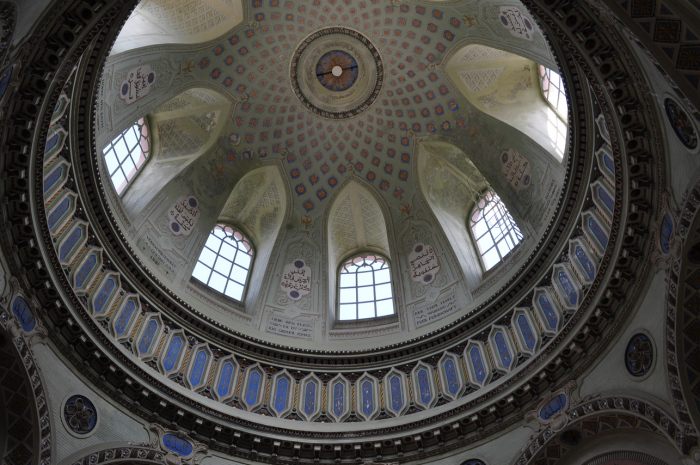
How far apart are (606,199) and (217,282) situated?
11.7m

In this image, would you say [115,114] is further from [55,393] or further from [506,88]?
[506,88]

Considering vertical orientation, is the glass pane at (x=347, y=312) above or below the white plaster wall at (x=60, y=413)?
above

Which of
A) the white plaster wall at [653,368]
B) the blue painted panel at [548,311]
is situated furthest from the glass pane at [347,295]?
the white plaster wall at [653,368]

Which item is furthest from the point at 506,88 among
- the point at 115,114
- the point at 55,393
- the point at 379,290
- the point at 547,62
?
the point at 55,393

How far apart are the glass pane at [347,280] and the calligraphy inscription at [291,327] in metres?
2.59

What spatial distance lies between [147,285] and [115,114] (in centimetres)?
472

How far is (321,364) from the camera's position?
17.6 meters

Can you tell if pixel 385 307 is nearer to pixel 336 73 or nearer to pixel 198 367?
pixel 198 367

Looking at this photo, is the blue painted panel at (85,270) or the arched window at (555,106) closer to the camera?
the blue painted panel at (85,270)

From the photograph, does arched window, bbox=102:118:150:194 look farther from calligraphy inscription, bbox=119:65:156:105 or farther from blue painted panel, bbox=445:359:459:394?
blue painted panel, bbox=445:359:459:394

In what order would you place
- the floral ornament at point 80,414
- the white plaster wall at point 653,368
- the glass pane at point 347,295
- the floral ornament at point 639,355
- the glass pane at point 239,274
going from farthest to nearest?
the glass pane at point 347,295 < the glass pane at point 239,274 < the floral ornament at point 80,414 < the floral ornament at point 639,355 < the white plaster wall at point 653,368

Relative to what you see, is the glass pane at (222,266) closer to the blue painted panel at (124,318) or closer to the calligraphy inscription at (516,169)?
the blue painted panel at (124,318)

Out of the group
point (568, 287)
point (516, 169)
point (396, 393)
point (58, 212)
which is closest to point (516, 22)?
point (516, 169)

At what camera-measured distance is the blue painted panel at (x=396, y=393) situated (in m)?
16.2
